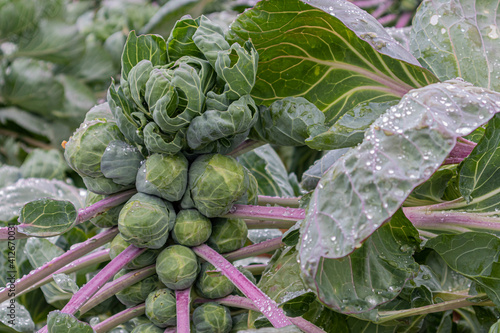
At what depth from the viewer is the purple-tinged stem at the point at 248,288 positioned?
62 centimetres

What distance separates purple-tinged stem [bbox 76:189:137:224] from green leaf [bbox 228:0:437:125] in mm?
257

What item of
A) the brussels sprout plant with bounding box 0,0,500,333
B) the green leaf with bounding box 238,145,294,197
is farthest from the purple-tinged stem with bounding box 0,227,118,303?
the green leaf with bounding box 238,145,294,197

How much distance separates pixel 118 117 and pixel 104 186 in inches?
4.2

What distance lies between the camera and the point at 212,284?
2.32 ft

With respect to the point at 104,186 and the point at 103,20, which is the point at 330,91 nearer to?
the point at 104,186

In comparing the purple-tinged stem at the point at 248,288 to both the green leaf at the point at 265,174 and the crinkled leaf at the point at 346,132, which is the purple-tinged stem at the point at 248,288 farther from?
the green leaf at the point at 265,174

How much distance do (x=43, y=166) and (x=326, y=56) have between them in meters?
1.21

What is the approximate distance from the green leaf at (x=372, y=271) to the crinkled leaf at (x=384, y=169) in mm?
61

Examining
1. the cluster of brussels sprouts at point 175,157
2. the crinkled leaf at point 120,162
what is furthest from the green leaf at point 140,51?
the crinkled leaf at point 120,162

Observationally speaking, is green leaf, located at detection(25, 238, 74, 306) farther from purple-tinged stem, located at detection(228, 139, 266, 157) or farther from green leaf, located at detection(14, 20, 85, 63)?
green leaf, located at detection(14, 20, 85, 63)

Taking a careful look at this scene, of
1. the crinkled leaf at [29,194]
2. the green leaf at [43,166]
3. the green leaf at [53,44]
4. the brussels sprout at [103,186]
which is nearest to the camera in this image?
the brussels sprout at [103,186]

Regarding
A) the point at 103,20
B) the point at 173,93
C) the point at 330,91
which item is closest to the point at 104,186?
the point at 173,93

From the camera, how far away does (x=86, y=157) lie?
0.67m

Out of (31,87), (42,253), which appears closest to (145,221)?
(42,253)
